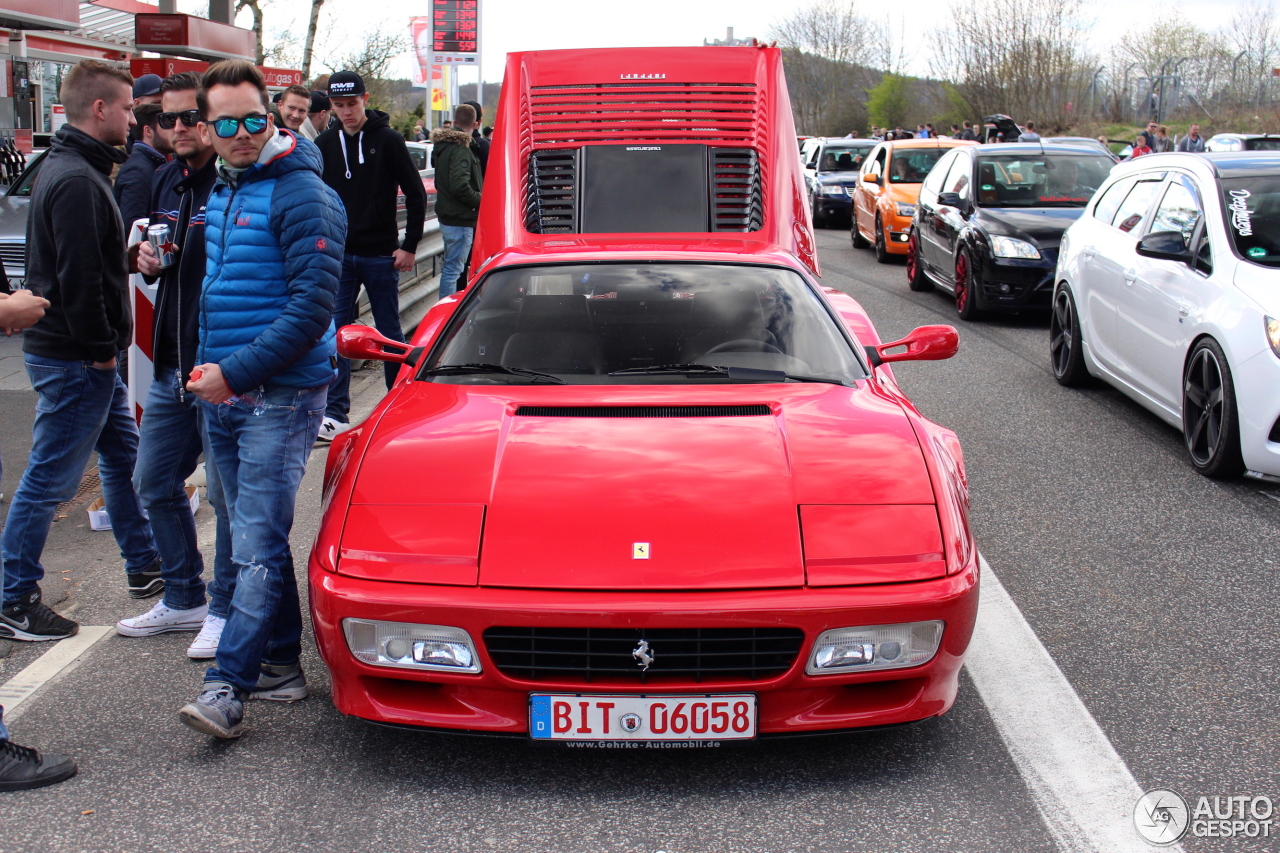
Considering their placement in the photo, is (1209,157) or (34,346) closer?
(34,346)

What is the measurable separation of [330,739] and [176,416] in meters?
1.27

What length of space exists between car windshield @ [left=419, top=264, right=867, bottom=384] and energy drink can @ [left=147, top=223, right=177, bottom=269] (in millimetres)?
861

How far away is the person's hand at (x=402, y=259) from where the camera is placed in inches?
282

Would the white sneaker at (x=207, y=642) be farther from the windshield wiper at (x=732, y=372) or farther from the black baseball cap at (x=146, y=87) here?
the black baseball cap at (x=146, y=87)

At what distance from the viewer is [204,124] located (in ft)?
11.4

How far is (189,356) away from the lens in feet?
12.1

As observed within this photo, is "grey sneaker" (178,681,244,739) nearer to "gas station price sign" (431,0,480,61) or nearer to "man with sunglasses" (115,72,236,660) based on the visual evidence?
"man with sunglasses" (115,72,236,660)

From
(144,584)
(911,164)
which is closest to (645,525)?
(144,584)

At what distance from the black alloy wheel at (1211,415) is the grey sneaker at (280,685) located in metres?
4.41

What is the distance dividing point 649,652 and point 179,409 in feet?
6.38

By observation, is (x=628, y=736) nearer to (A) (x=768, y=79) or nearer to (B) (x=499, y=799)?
(B) (x=499, y=799)

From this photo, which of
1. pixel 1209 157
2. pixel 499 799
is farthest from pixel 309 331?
→ pixel 1209 157

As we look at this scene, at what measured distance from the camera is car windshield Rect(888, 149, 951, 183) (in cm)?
1672

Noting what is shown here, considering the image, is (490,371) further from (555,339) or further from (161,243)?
(161,243)
